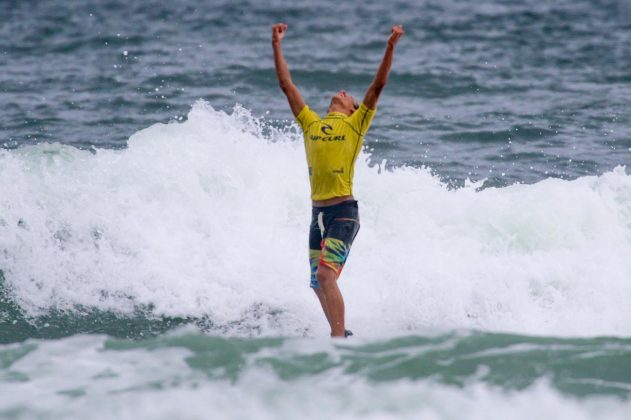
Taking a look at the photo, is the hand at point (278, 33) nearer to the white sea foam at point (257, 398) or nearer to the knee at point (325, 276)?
the knee at point (325, 276)

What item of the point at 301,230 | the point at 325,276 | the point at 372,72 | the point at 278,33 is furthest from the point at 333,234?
the point at 372,72

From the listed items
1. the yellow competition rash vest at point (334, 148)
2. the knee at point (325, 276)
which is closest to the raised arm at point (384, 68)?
the yellow competition rash vest at point (334, 148)

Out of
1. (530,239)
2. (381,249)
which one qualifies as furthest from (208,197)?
(530,239)

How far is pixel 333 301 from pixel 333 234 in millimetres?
549

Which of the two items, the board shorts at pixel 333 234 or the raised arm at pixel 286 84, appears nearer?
the board shorts at pixel 333 234

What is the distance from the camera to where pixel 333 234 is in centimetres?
854

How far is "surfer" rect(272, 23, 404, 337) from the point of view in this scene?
843 centimetres

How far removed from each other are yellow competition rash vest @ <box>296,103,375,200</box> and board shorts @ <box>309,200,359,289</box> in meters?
0.13

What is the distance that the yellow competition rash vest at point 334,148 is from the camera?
28.0ft

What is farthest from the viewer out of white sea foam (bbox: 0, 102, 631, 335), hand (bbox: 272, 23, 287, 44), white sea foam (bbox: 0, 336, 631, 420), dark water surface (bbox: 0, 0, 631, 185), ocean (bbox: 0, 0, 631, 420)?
dark water surface (bbox: 0, 0, 631, 185)

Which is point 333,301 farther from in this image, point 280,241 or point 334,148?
point 280,241

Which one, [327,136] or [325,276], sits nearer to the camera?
[325,276]

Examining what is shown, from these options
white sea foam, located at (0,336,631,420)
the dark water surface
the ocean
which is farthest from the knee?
the dark water surface

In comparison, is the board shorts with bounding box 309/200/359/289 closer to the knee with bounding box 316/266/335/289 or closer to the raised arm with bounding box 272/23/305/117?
the knee with bounding box 316/266/335/289
